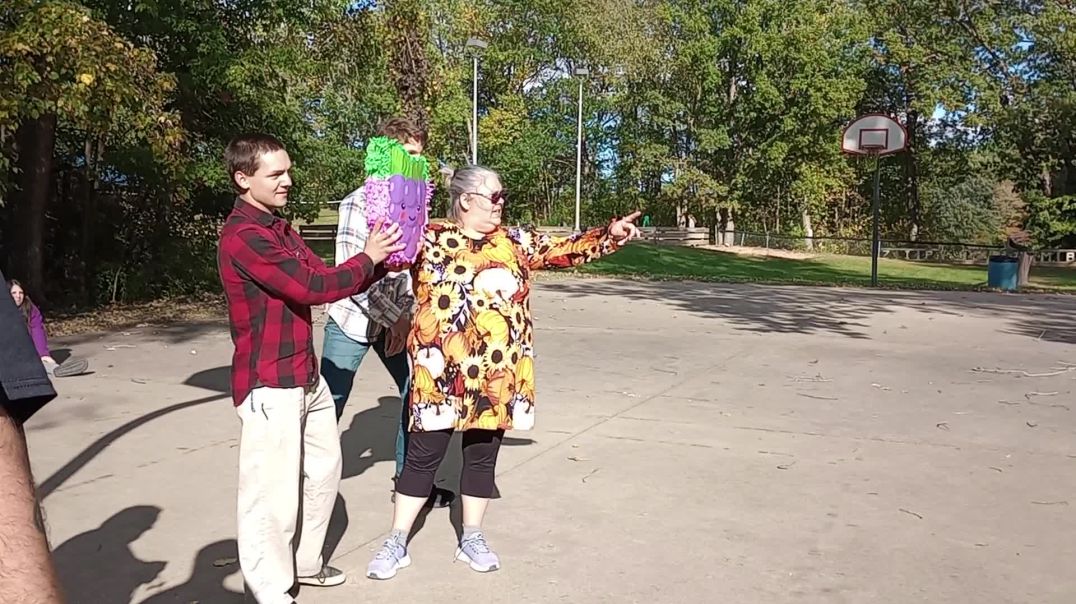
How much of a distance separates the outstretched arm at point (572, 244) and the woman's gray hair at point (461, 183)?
277 mm

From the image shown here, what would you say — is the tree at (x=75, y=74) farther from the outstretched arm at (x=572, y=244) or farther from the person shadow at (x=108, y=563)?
the outstretched arm at (x=572, y=244)

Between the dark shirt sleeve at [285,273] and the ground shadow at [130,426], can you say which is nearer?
the dark shirt sleeve at [285,273]

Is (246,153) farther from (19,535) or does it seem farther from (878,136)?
(878,136)

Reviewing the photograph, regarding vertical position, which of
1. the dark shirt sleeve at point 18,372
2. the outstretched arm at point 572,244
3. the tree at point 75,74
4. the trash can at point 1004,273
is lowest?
the trash can at point 1004,273

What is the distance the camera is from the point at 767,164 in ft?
149

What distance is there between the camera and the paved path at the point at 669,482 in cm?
398

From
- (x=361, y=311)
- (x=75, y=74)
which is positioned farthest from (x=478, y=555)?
(x=75, y=74)

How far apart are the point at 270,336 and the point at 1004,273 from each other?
798 inches

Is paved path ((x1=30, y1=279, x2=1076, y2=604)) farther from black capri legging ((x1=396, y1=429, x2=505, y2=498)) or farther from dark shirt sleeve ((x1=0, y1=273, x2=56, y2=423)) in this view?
dark shirt sleeve ((x1=0, y1=273, x2=56, y2=423))

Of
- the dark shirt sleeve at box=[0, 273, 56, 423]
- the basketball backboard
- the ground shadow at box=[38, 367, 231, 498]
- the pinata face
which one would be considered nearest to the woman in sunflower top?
the pinata face

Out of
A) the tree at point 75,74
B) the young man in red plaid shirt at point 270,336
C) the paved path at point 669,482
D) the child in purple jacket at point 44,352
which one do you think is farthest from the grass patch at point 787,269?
the young man in red plaid shirt at point 270,336

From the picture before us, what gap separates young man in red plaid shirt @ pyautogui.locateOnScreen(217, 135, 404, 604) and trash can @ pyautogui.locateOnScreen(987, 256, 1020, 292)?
19836 millimetres

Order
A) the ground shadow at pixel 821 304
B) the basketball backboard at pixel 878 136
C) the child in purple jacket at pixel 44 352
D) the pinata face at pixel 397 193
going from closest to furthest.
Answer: the pinata face at pixel 397 193 < the child in purple jacket at pixel 44 352 < the ground shadow at pixel 821 304 < the basketball backboard at pixel 878 136

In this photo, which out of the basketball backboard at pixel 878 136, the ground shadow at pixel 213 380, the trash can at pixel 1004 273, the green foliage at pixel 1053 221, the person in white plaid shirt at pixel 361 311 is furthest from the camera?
the green foliage at pixel 1053 221
